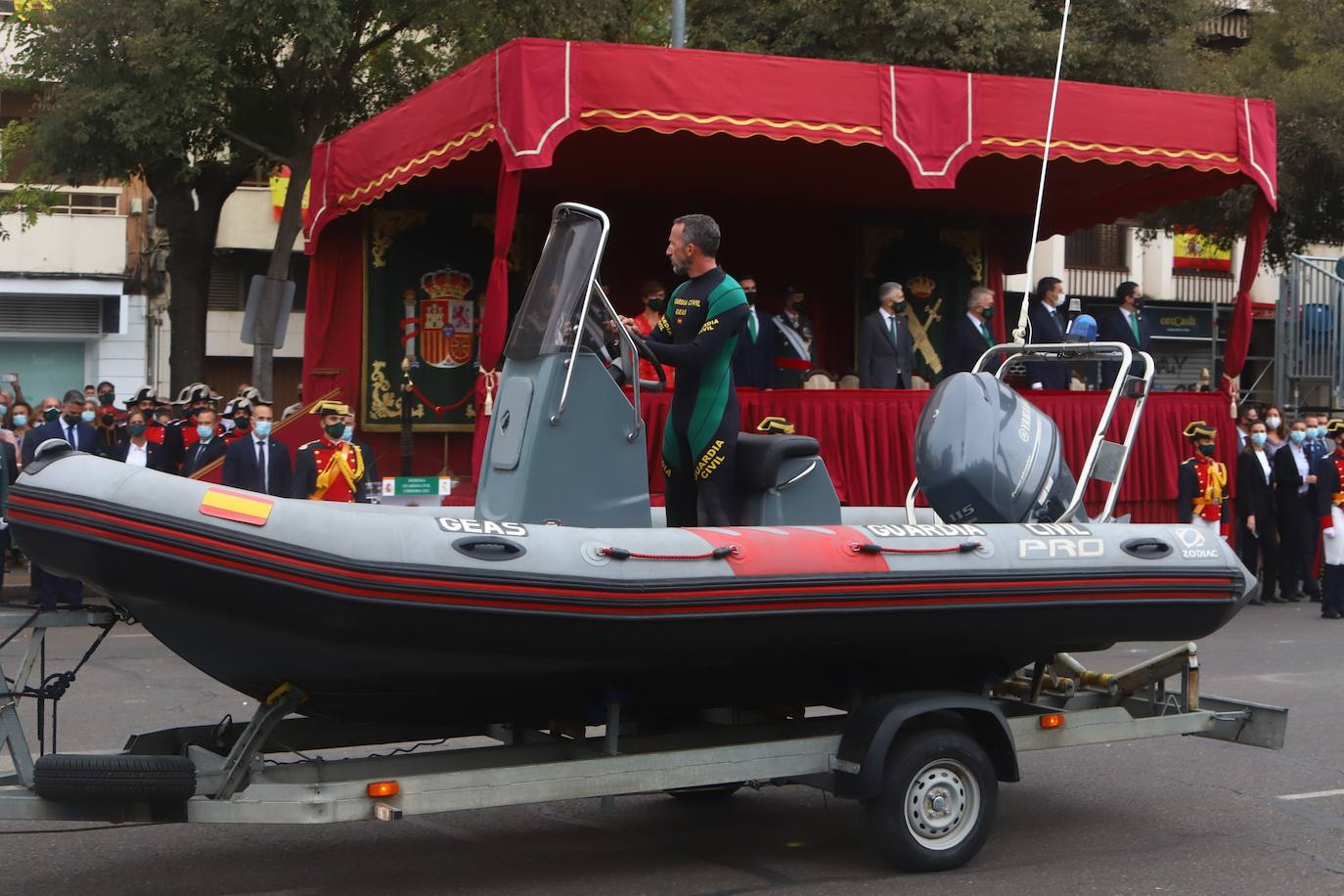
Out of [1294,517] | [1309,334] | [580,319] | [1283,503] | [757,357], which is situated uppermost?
[1309,334]

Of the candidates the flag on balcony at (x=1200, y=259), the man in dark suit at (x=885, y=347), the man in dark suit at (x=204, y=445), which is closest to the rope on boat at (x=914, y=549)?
the man in dark suit at (x=885, y=347)

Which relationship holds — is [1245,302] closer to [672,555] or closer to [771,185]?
[771,185]

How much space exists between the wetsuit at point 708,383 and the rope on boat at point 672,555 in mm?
936

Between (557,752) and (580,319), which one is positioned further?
(580,319)

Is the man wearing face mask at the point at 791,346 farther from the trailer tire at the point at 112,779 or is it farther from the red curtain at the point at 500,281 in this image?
the trailer tire at the point at 112,779

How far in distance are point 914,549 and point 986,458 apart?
37.2 inches

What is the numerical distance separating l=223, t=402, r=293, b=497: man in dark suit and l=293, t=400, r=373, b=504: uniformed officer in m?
0.12

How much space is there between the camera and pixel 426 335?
56.4ft

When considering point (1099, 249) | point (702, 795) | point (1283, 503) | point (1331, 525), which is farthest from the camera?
point (1099, 249)

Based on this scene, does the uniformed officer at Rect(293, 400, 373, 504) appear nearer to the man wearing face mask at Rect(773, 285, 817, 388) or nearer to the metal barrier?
the man wearing face mask at Rect(773, 285, 817, 388)

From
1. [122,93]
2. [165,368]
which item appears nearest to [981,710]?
[122,93]

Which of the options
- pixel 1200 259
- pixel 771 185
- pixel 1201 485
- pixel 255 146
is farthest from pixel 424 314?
pixel 1200 259

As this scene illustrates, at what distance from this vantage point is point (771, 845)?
6.69m

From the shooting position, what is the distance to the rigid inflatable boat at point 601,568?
16.9ft
